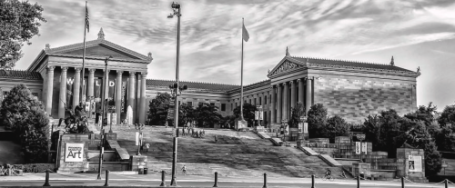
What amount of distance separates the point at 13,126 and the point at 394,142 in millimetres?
42060

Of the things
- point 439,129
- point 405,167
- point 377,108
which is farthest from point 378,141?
point 377,108

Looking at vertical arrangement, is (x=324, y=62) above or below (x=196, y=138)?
above

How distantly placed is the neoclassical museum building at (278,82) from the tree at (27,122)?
93.8 ft

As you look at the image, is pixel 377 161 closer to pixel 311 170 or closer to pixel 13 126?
pixel 311 170

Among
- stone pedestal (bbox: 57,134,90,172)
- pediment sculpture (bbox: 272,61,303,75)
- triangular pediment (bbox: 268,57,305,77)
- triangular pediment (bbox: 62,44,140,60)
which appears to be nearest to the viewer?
stone pedestal (bbox: 57,134,90,172)

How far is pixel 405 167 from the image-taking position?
155ft

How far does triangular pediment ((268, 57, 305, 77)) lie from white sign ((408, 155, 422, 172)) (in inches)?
2238

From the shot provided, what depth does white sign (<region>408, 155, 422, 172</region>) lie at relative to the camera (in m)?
47.1

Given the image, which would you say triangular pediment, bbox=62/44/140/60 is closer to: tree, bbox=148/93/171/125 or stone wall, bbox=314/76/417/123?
tree, bbox=148/93/171/125

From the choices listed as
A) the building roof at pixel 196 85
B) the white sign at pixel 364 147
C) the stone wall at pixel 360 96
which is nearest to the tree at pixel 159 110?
the building roof at pixel 196 85

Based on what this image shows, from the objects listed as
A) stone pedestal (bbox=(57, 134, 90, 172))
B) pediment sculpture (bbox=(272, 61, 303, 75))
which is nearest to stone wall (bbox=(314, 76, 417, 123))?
pediment sculpture (bbox=(272, 61, 303, 75))

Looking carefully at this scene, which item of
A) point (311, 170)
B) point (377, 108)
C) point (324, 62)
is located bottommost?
point (311, 170)

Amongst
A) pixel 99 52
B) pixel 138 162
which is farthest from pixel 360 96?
pixel 138 162

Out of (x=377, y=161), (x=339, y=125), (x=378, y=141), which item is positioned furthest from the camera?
(x=339, y=125)
